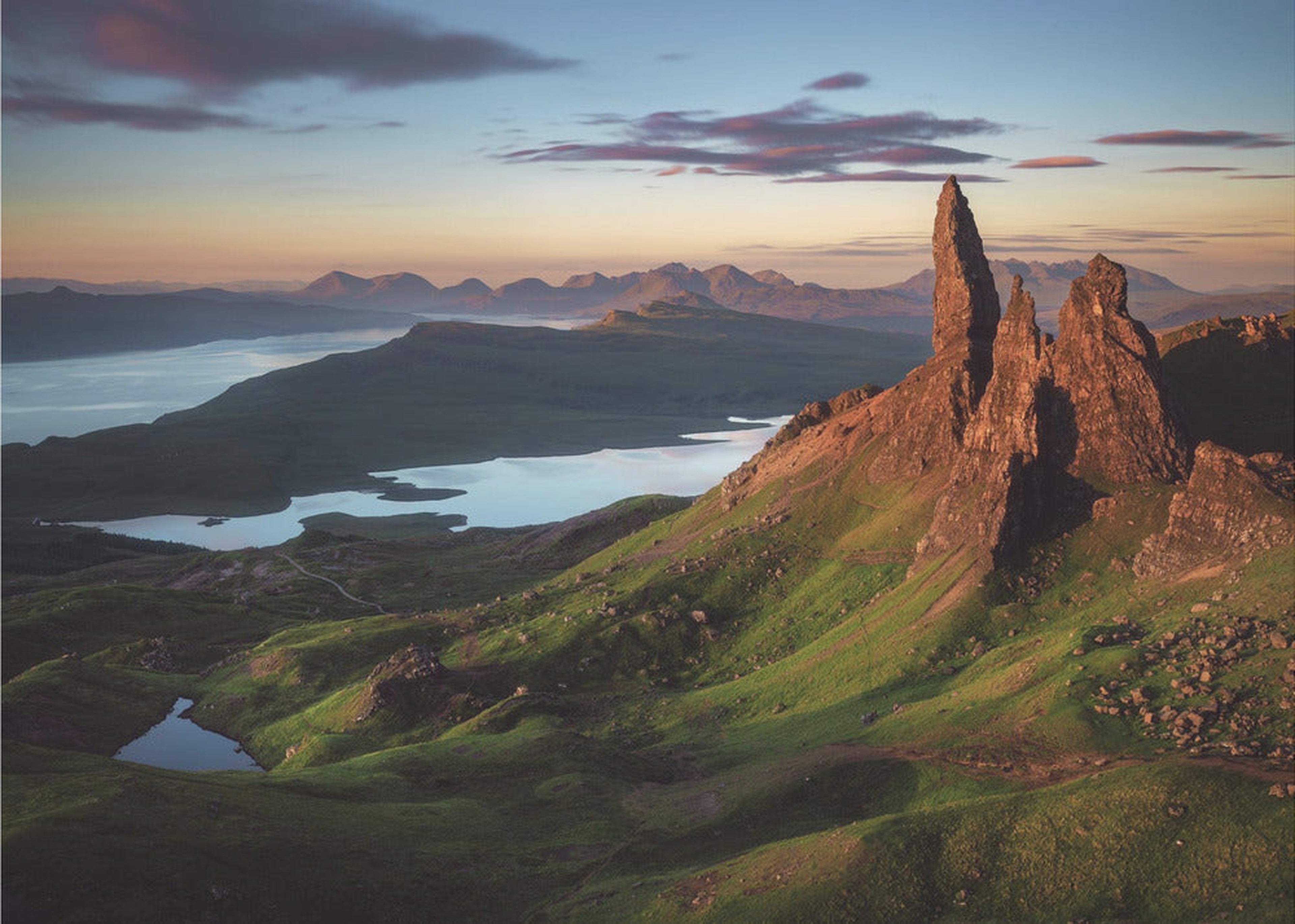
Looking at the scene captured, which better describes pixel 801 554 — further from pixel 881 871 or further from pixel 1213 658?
pixel 881 871

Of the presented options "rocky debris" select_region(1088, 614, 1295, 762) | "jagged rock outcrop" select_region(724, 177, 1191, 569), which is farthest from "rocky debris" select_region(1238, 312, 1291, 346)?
"rocky debris" select_region(1088, 614, 1295, 762)

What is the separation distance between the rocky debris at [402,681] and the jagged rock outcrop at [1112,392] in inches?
2798

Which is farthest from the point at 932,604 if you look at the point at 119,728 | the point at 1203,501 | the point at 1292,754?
the point at 119,728

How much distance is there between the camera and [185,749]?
118 metres

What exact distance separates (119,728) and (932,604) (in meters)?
98.6

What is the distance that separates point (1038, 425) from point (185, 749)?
339 ft

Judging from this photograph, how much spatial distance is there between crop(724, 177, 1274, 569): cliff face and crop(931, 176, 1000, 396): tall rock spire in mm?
Answer: 659

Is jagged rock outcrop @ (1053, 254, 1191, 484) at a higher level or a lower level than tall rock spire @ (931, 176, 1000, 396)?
lower

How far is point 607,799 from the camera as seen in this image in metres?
73.6

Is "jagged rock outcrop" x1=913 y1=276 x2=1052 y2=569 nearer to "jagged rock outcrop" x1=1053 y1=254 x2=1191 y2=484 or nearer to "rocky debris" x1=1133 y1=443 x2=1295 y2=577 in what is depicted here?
"jagged rock outcrop" x1=1053 y1=254 x2=1191 y2=484

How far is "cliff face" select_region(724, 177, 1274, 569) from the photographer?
91375 millimetres

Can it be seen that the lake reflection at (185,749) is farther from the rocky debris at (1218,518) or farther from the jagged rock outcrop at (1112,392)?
the rocky debris at (1218,518)

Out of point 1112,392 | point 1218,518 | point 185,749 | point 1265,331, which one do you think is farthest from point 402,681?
point 1265,331

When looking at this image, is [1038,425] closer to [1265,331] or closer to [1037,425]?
[1037,425]
